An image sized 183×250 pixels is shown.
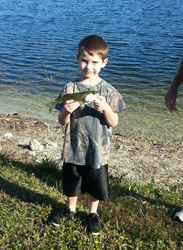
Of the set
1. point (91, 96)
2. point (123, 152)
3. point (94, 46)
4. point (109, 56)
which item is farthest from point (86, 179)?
point (109, 56)

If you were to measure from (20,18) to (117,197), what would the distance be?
2175 centimetres

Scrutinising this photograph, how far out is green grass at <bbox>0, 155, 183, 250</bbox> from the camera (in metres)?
3.34

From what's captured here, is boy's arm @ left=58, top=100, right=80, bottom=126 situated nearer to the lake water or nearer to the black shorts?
the black shorts

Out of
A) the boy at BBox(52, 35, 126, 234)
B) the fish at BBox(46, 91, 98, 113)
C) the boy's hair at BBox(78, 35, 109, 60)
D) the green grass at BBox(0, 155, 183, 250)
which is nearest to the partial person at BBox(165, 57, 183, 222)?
the green grass at BBox(0, 155, 183, 250)

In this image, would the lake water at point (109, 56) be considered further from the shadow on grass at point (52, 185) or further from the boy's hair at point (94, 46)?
the boy's hair at point (94, 46)

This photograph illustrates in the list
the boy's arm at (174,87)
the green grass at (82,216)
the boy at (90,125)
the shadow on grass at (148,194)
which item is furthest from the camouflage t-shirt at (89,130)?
the shadow on grass at (148,194)

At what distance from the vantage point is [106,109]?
3.09m

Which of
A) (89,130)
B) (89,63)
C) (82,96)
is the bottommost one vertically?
(89,130)

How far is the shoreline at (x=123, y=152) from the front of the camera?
5004mm

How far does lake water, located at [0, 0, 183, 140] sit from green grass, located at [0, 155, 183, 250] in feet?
11.2

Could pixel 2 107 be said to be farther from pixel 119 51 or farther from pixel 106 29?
pixel 106 29

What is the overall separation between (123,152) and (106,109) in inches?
110

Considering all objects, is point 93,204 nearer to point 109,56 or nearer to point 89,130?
point 89,130

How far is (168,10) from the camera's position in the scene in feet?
80.6
